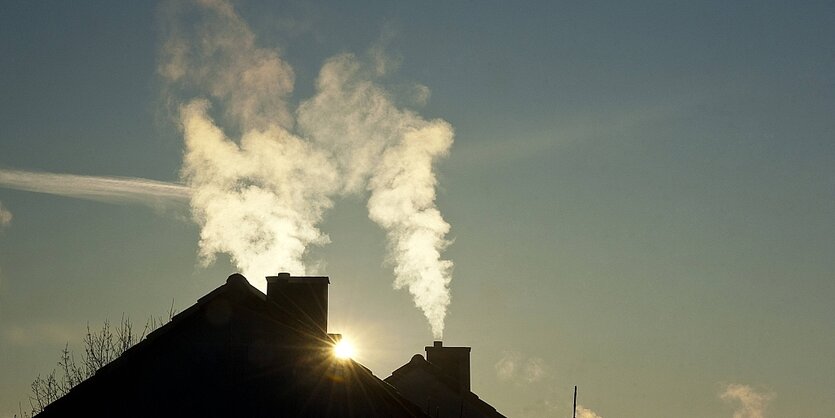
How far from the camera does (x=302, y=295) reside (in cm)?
2680

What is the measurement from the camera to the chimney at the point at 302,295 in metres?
26.8

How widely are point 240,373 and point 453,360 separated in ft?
61.2

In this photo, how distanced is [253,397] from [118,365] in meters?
3.11

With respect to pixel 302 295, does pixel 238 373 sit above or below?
below

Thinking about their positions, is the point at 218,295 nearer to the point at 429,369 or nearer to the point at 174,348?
the point at 174,348

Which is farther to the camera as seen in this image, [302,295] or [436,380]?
[436,380]

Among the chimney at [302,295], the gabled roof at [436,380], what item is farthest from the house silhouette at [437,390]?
the chimney at [302,295]

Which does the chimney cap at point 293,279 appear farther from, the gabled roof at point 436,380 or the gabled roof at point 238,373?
the gabled roof at point 436,380

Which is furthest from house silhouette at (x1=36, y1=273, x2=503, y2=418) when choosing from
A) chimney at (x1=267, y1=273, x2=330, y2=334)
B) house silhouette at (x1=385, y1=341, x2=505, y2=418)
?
house silhouette at (x1=385, y1=341, x2=505, y2=418)

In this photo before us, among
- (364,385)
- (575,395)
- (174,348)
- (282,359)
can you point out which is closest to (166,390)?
(174,348)

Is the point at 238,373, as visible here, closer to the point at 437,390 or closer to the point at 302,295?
the point at 302,295

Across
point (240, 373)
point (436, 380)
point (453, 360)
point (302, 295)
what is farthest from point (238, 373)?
point (453, 360)

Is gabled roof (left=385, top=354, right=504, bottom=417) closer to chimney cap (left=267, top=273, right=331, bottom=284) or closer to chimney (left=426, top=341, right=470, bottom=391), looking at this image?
chimney (left=426, top=341, right=470, bottom=391)

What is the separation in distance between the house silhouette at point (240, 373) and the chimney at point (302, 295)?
0.28 m
